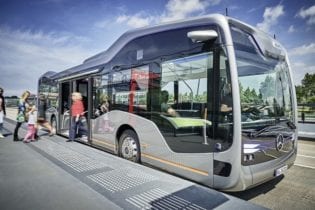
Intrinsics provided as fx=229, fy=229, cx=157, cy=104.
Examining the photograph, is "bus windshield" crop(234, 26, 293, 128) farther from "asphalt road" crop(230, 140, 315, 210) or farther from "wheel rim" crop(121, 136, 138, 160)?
"wheel rim" crop(121, 136, 138, 160)

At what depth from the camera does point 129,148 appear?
16.8 ft

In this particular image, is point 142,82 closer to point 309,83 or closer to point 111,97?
point 111,97

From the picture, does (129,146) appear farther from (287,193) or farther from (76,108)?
(76,108)

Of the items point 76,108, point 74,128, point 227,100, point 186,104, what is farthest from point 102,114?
point 227,100

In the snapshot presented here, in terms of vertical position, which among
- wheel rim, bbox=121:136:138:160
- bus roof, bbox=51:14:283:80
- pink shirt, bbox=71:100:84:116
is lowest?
wheel rim, bbox=121:136:138:160

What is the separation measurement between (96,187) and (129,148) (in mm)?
1604

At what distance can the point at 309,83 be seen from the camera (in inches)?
1483

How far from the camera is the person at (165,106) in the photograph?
4000mm

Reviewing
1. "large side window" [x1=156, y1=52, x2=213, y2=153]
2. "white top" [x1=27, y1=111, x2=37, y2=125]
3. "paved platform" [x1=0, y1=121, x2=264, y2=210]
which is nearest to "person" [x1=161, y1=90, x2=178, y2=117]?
"large side window" [x1=156, y1=52, x2=213, y2=153]

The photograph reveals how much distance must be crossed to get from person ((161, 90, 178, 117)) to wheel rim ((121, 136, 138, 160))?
1.26 metres

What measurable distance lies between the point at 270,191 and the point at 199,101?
6.71ft

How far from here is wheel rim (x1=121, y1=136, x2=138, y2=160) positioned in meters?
4.98

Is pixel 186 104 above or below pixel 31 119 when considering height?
above

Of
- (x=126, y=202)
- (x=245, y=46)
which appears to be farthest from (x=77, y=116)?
(x=245, y=46)
